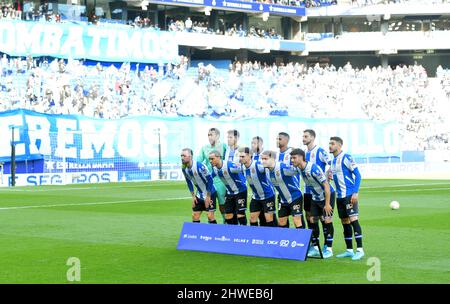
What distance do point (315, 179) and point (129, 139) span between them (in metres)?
27.9

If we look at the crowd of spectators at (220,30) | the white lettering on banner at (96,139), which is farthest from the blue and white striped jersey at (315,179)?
the crowd of spectators at (220,30)

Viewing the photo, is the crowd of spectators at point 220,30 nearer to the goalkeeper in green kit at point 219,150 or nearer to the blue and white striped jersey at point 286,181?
the goalkeeper in green kit at point 219,150

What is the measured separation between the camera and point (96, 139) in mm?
39531

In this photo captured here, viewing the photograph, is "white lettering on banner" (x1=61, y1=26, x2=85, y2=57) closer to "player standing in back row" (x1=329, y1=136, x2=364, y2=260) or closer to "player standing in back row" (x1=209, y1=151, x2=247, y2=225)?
"player standing in back row" (x1=209, y1=151, x2=247, y2=225)

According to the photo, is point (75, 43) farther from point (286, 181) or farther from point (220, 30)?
point (286, 181)

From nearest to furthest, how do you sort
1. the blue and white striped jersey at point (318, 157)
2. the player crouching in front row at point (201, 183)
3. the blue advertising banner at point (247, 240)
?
1. the blue advertising banner at point (247, 240)
2. the blue and white striped jersey at point (318, 157)
3. the player crouching in front row at point (201, 183)

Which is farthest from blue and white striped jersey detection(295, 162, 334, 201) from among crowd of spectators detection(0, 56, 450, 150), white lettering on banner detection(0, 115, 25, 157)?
crowd of spectators detection(0, 56, 450, 150)

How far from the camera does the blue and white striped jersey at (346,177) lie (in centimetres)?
1370

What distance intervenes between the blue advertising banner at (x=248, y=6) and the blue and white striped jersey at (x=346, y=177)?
155ft

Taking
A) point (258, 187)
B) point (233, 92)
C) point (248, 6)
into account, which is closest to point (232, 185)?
point (258, 187)

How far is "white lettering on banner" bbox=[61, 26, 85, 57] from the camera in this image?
4953 centimetres

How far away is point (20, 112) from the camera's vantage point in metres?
37.2

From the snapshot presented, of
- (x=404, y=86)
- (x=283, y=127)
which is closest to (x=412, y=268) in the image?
(x=283, y=127)
